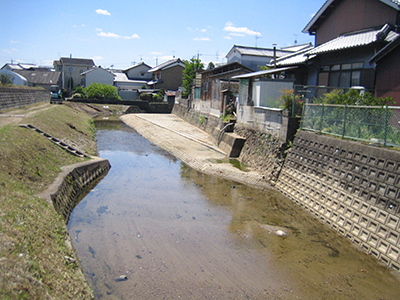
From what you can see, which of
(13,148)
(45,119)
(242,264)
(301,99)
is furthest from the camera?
(45,119)

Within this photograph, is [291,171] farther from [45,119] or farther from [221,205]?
[45,119]

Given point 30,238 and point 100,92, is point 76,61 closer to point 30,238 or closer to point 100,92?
point 100,92

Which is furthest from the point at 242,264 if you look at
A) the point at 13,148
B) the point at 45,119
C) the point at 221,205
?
the point at 45,119

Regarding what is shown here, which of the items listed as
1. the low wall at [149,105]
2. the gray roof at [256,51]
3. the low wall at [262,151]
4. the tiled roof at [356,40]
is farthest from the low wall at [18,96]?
the gray roof at [256,51]

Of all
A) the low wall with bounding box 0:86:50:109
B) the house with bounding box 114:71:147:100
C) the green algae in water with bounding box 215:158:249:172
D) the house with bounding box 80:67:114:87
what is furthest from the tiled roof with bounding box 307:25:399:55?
the house with bounding box 80:67:114:87

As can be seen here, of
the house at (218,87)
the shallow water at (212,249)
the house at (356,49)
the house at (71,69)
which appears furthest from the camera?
the house at (71,69)

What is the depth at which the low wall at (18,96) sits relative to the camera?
2445cm

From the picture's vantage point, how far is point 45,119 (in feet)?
77.1

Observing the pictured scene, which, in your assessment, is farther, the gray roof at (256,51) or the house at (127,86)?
the house at (127,86)

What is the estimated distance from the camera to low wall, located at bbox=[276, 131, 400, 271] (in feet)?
30.4

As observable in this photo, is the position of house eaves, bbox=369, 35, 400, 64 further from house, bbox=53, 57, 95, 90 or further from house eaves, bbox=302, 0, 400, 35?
house, bbox=53, 57, 95, 90

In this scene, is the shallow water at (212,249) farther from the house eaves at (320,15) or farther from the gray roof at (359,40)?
the house eaves at (320,15)

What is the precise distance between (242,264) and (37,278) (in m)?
5.30

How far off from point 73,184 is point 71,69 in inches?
2596
